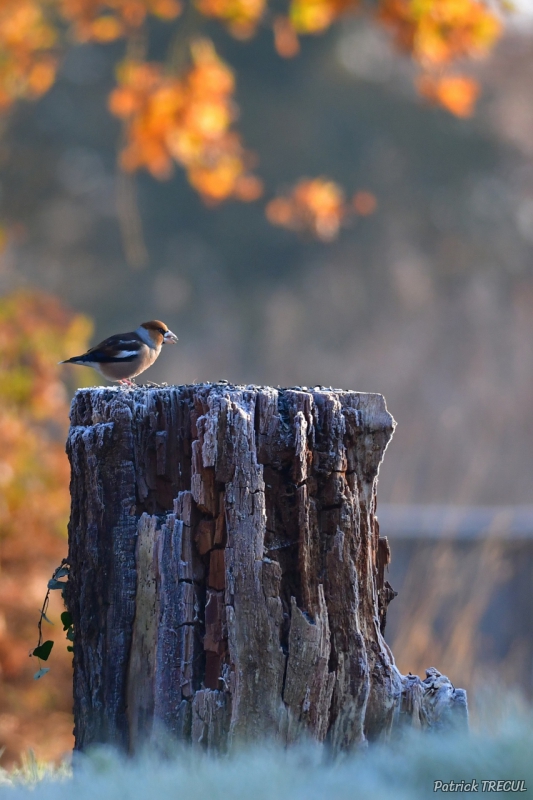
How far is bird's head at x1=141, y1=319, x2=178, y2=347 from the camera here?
5005 mm

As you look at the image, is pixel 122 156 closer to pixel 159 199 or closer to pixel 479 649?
pixel 479 649

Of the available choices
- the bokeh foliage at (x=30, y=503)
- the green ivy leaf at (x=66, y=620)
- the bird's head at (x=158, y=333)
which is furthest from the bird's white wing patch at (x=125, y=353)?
the green ivy leaf at (x=66, y=620)

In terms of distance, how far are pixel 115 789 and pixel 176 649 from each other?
51cm

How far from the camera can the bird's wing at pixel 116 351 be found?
15.5ft

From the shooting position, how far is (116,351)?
186 inches

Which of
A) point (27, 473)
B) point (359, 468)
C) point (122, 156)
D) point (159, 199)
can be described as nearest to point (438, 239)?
point (159, 199)

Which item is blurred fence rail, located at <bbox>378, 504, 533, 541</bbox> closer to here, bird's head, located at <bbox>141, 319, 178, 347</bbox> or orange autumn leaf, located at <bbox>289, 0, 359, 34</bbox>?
bird's head, located at <bbox>141, 319, 178, 347</bbox>

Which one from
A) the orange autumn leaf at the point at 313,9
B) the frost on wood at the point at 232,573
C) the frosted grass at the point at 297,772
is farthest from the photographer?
the orange autumn leaf at the point at 313,9

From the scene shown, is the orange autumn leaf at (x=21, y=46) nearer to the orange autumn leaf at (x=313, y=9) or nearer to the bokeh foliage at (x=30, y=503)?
the bokeh foliage at (x=30, y=503)

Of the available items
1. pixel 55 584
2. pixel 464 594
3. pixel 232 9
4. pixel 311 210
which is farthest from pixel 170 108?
pixel 55 584

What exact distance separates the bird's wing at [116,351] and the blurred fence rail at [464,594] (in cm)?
296

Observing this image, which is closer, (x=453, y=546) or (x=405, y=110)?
(x=453, y=546)

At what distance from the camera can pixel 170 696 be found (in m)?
2.67

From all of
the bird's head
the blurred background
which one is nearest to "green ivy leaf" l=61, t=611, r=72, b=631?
the bird's head
